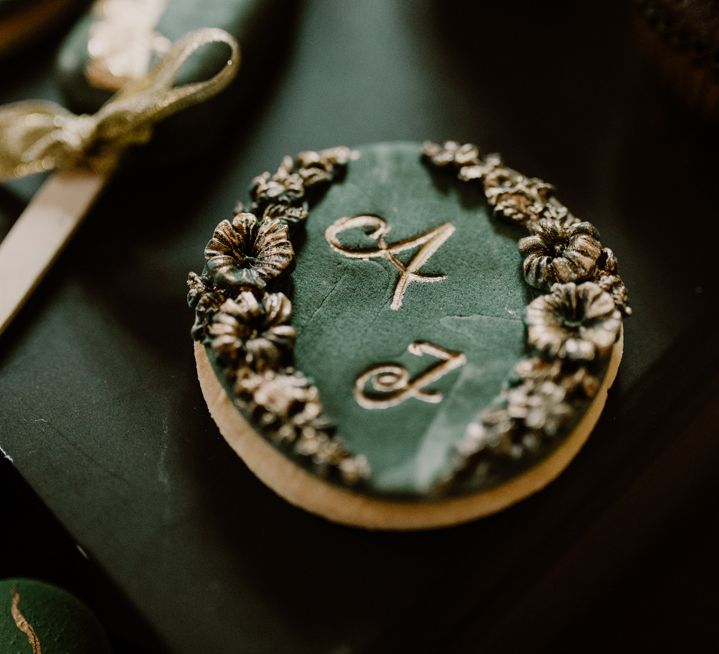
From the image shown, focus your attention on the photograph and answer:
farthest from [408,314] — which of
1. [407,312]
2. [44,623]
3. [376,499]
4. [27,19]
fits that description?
[27,19]

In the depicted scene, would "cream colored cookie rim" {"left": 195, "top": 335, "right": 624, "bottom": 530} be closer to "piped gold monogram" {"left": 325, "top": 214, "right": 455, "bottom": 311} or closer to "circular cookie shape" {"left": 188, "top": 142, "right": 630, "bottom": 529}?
"circular cookie shape" {"left": 188, "top": 142, "right": 630, "bottom": 529}

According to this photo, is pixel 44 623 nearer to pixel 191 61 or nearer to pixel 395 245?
pixel 395 245

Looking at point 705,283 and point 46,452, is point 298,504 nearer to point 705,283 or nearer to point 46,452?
point 46,452

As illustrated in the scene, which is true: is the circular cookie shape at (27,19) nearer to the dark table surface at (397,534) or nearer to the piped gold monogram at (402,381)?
the dark table surface at (397,534)

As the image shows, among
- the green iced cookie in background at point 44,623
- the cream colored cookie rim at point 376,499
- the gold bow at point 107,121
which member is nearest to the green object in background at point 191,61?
the gold bow at point 107,121

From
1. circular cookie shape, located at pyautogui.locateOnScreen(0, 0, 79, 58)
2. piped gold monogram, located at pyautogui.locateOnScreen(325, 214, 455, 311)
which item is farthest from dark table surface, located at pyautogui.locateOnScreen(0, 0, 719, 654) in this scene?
piped gold monogram, located at pyautogui.locateOnScreen(325, 214, 455, 311)

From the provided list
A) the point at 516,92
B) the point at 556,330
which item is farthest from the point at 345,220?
the point at 516,92
